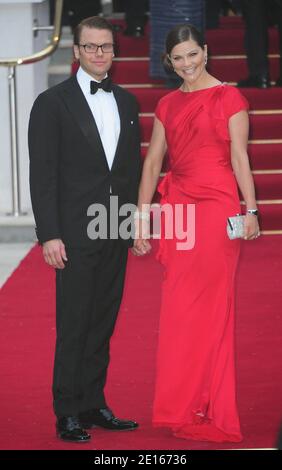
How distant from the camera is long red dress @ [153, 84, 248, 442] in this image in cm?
545

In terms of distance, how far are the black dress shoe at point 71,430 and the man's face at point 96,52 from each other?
52.4 inches

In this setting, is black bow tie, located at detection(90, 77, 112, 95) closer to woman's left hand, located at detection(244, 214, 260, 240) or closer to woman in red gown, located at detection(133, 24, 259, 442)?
woman in red gown, located at detection(133, 24, 259, 442)

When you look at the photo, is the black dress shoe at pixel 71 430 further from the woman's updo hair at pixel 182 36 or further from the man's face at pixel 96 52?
the woman's updo hair at pixel 182 36

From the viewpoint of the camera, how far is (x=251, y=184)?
17.9 feet

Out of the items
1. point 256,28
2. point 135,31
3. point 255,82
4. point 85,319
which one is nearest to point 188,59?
point 85,319

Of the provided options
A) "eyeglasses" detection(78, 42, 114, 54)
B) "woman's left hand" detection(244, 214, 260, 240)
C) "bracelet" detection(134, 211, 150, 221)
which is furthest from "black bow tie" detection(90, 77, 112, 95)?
"woman's left hand" detection(244, 214, 260, 240)

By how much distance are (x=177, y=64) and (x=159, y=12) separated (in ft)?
16.3

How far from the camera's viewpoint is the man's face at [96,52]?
528 centimetres

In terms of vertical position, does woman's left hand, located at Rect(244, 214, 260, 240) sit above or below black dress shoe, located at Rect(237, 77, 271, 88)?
above

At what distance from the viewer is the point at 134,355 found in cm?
683

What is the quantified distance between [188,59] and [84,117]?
454mm

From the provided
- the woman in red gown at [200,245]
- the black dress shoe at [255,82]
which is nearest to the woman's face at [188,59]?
the woman in red gown at [200,245]
